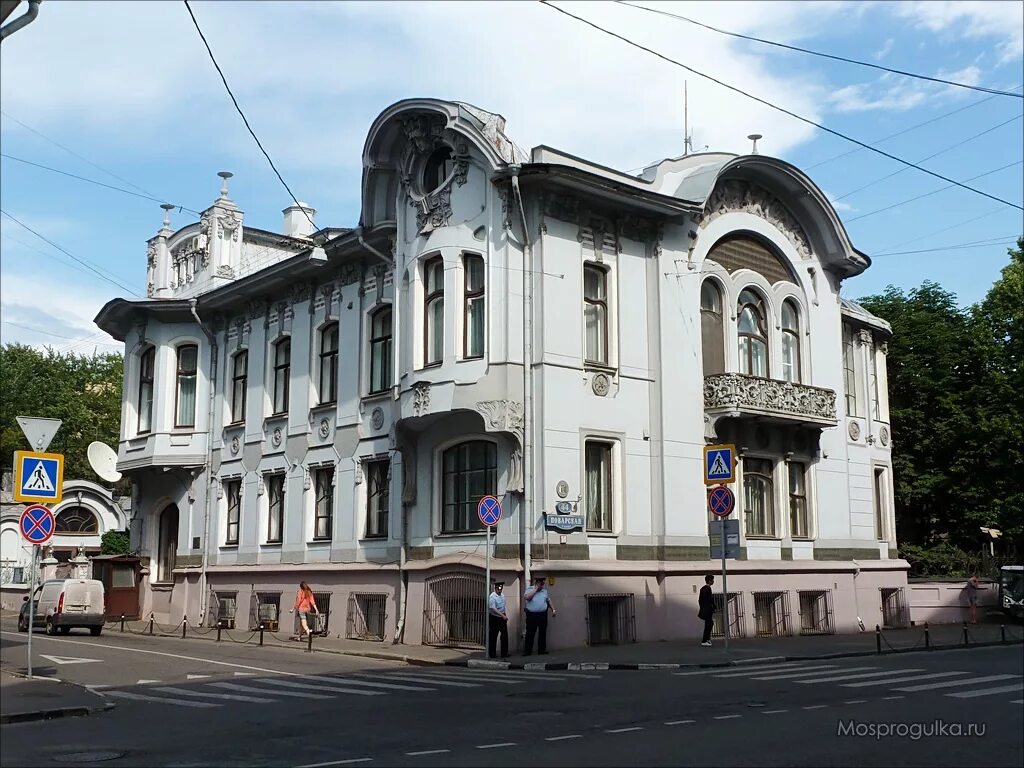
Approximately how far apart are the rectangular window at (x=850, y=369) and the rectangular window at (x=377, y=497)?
569 inches

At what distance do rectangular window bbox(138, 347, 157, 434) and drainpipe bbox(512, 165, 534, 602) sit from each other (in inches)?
678

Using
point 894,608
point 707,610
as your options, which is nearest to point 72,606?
point 707,610

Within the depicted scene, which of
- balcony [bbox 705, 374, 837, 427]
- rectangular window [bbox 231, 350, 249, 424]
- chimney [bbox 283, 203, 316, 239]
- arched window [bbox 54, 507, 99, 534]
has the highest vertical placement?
chimney [bbox 283, 203, 316, 239]

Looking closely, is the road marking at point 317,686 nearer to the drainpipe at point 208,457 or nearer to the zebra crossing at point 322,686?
the zebra crossing at point 322,686

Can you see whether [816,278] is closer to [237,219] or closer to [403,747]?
[237,219]

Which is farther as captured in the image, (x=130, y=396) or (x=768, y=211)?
(x=130, y=396)

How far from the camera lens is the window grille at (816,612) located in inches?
1159

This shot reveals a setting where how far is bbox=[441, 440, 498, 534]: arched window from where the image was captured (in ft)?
83.0

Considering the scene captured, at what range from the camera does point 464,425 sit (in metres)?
25.6

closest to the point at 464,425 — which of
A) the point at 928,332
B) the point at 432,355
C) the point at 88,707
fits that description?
the point at 432,355

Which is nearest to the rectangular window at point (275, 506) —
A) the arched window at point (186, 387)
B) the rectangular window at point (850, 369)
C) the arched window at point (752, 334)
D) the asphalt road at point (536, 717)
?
the arched window at point (186, 387)

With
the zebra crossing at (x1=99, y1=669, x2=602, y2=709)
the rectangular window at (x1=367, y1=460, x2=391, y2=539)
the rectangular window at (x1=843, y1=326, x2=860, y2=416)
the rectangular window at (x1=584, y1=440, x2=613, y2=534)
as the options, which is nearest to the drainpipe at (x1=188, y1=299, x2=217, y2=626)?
the rectangular window at (x1=367, y1=460, x2=391, y2=539)

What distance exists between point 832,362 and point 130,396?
22.7 metres

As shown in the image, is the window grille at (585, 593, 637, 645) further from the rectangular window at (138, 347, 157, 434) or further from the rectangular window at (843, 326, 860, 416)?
the rectangular window at (138, 347, 157, 434)
